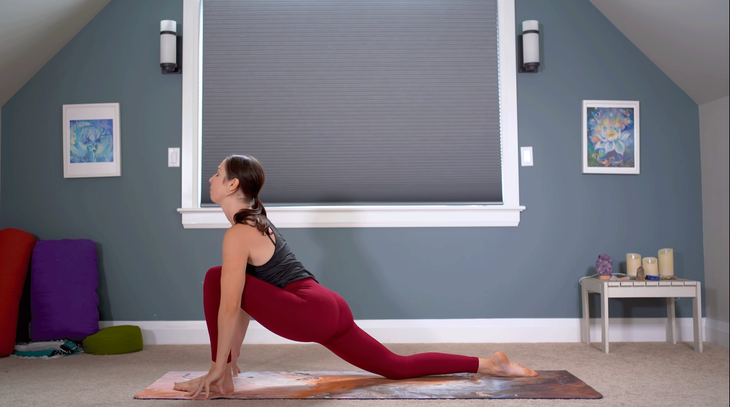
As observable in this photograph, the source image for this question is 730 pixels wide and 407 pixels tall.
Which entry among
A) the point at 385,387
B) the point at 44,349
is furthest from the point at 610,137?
the point at 44,349

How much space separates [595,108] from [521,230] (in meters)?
0.93

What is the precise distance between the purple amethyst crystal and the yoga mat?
90 cm

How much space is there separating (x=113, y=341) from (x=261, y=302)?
4.81ft

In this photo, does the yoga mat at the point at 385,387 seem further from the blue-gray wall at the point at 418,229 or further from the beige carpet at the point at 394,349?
the blue-gray wall at the point at 418,229

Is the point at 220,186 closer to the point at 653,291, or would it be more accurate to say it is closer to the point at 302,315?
the point at 302,315

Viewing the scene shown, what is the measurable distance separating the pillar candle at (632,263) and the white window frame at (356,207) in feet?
2.25

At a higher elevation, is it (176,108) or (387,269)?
(176,108)

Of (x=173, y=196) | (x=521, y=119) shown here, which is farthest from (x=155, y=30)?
(x=521, y=119)

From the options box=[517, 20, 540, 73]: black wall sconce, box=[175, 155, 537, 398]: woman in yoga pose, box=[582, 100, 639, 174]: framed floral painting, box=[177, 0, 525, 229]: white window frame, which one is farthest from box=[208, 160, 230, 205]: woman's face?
box=[582, 100, 639, 174]: framed floral painting

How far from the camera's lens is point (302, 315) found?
6.39ft

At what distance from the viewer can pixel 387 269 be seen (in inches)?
129

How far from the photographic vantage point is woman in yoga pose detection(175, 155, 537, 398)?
1914 mm

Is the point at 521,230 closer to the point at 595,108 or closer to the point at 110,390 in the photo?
Result: the point at 595,108

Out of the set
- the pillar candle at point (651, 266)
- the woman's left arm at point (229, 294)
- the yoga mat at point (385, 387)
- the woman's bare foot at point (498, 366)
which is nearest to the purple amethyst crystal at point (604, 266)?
the pillar candle at point (651, 266)
